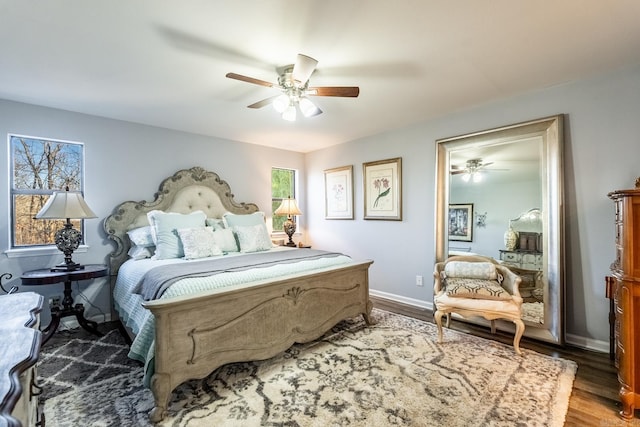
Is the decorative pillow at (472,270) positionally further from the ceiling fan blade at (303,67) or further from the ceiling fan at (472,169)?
the ceiling fan blade at (303,67)

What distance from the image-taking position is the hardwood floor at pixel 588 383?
1.66m

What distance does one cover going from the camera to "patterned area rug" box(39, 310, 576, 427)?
1688mm

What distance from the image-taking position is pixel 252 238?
354 cm

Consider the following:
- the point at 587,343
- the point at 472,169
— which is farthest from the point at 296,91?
the point at 587,343

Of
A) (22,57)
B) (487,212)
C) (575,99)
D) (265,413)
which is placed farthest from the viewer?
(487,212)

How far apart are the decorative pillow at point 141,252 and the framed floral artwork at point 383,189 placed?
280cm

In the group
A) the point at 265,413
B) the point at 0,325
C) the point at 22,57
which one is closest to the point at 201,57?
the point at 22,57

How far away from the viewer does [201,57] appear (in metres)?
2.10

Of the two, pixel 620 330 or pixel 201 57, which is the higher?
pixel 201 57

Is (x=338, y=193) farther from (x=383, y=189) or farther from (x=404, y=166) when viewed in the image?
(x=404, y=166)

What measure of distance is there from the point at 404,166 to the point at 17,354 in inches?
148

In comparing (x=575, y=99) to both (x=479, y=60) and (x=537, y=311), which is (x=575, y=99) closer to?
(x=479, y=60)

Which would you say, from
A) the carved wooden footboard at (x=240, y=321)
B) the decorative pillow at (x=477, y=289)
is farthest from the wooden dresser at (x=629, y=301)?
the carved wooden footboard at (x=240, y=321)

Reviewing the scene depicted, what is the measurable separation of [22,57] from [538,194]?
4.34 meters
